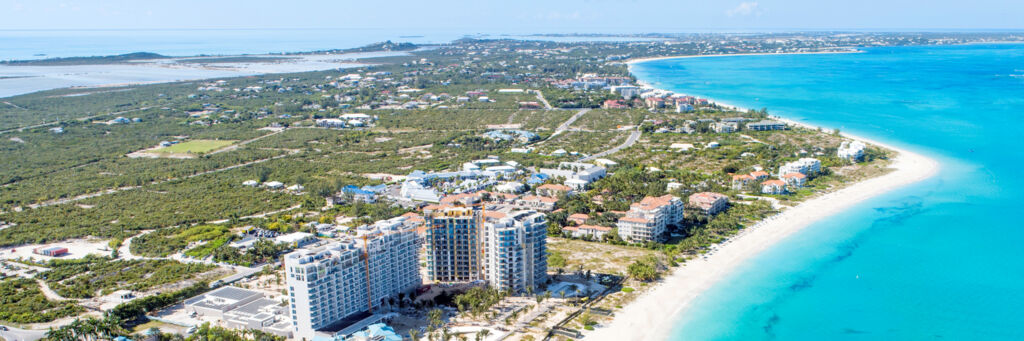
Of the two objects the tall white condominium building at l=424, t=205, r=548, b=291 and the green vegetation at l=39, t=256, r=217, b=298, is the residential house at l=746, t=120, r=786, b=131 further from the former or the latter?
the green vegetation at l=39, t=256, r=217, b=298

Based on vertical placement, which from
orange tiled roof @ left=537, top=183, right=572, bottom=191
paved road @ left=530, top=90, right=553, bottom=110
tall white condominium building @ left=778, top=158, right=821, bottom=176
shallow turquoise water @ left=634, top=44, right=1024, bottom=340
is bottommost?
shallow turquoise water @ left=634, top=44, right=1024, bottom=340

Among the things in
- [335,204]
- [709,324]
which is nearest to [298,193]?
[335,204]

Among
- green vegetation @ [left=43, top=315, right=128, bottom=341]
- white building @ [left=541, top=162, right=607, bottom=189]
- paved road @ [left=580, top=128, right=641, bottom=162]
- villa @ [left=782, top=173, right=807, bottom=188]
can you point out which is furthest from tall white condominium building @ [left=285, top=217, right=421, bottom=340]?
paved road @ [left=580, top=128, right=641, bottom=162]

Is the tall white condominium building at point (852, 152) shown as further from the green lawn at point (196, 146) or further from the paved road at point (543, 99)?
the green lawn at point (196, 146)

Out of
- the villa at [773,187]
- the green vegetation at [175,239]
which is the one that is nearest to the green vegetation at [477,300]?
the green vegetation at [175,239]

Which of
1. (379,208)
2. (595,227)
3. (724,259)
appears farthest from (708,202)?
(379,208)

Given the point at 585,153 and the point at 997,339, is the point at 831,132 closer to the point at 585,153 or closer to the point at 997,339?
the point at 585,153
